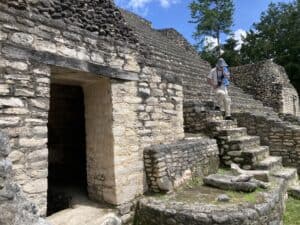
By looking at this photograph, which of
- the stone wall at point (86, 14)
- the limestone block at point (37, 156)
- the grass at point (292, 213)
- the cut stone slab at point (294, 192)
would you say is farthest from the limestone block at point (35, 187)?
the cut stone slab at point (294, 192)

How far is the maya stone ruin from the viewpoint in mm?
3717

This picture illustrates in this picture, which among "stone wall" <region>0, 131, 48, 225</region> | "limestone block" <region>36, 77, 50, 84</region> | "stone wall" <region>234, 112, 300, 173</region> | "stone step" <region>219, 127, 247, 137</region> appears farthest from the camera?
"stone wall" <region>234, 112, 300, 173</region>

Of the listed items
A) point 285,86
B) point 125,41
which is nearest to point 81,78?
point 125,41

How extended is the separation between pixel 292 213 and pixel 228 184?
149 centimetres

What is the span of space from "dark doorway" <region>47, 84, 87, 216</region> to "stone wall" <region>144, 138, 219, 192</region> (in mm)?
1933

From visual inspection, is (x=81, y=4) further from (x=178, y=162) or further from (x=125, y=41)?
(x=178, y=162)

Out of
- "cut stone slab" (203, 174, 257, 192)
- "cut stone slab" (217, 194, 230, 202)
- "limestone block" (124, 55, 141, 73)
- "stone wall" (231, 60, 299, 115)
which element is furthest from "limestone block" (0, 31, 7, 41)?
"stone wall" (231, 60, 299, 115)

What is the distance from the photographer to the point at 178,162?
5902 mm

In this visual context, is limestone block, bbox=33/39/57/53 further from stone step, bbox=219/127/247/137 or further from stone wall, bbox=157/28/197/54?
stone wall, bbox=157/28/197/54

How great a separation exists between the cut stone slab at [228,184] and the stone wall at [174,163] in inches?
13.4

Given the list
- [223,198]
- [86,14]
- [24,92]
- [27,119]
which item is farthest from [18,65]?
[223,198]

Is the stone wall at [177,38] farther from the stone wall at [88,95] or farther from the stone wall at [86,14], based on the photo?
the stone wall at [86,14]

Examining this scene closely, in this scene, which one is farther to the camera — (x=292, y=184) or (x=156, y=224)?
(x=292, y=184)

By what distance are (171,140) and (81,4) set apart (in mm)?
3061
